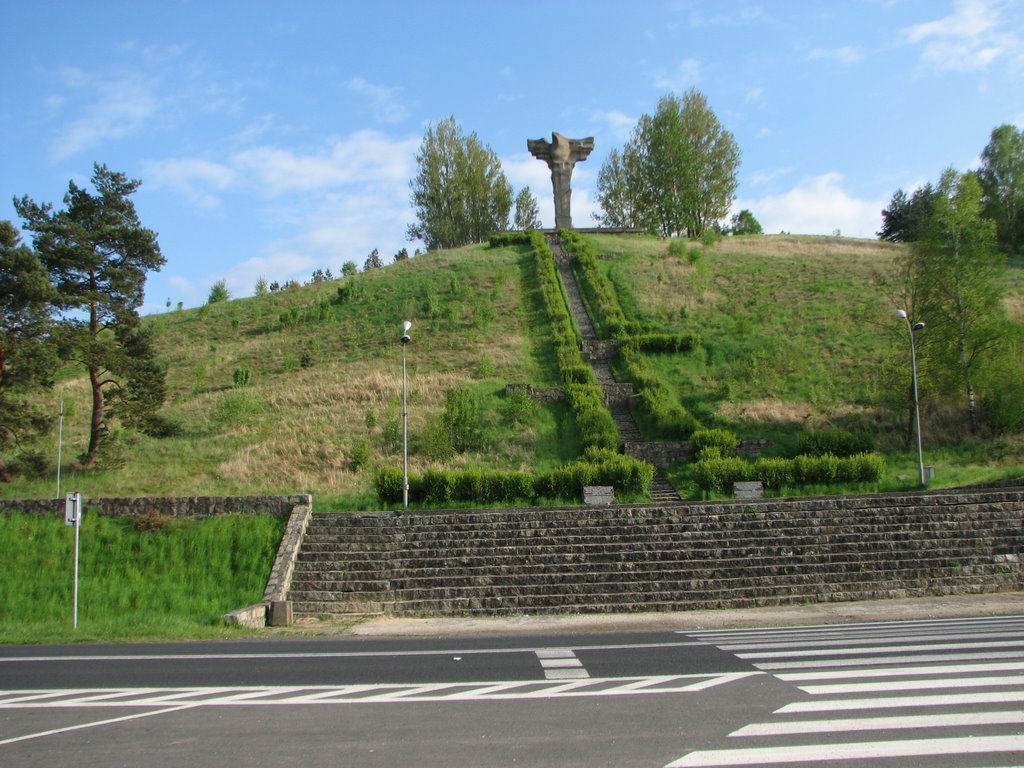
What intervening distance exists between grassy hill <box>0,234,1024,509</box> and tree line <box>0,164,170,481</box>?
2.22m

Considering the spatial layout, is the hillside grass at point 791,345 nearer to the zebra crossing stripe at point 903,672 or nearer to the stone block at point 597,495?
the stone block at point 597,495

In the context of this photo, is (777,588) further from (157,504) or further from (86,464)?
(86,464)

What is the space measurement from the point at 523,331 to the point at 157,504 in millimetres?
25252

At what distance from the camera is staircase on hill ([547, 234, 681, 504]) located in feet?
83.6

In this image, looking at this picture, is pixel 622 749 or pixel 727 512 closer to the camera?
pixel 622 749

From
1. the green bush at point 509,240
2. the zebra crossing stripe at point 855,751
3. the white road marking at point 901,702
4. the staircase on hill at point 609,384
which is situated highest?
the green bush at point 509,240

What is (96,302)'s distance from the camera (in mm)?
26656

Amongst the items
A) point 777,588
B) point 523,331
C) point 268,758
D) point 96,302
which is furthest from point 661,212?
point 268,758

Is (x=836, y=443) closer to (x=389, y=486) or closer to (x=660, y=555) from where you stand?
(x=660, y=555)

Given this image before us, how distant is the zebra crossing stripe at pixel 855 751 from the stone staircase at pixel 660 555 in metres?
Answer: 10.2

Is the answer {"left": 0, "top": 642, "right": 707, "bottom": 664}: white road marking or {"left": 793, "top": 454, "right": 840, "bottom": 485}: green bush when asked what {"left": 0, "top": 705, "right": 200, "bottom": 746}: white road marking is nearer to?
{"left": 0, "top": 642, "right": 707, "bottom": 664}: white road marking

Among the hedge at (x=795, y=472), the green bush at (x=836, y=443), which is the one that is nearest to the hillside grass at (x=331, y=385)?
the hedge at (x=795, y=472)

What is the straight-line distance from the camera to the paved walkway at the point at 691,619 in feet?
46.9

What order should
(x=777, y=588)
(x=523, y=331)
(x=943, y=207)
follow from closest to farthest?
(x=777, y=588) < (x=943, y=207) < (x=523, y=331)
